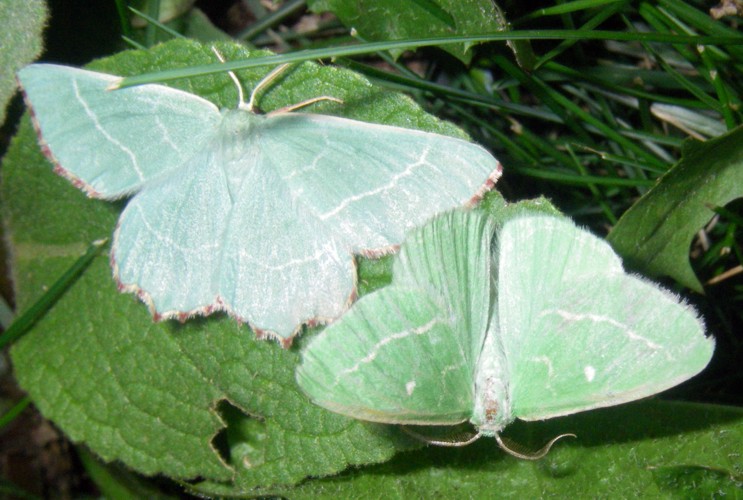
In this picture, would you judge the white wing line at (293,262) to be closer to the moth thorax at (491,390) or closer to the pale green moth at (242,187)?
the pale green moth at (242,187)

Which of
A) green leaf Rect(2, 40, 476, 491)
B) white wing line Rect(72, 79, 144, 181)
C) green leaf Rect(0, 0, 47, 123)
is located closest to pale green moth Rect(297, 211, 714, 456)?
green leaf Rect(2, 40, 476, 491)

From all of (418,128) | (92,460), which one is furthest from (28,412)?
(418,128)

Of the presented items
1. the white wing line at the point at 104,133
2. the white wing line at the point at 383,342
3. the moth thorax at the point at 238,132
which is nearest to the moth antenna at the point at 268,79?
the moth thorax at the point at 238,132

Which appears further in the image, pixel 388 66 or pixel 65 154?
pixel 388 66

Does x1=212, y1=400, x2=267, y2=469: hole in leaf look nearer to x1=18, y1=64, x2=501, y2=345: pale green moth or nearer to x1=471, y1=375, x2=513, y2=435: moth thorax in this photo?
x1=18, y1=64, x2=501, y2=345: pale green moth

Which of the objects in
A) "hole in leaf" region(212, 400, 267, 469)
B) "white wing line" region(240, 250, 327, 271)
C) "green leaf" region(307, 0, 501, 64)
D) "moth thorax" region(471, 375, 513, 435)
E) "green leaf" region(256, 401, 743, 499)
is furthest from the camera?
"hole in leaf" region(212, 400, 267, 469)

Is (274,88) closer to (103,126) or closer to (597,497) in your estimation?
(103,126)

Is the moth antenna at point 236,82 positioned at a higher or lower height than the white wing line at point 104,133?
higher
